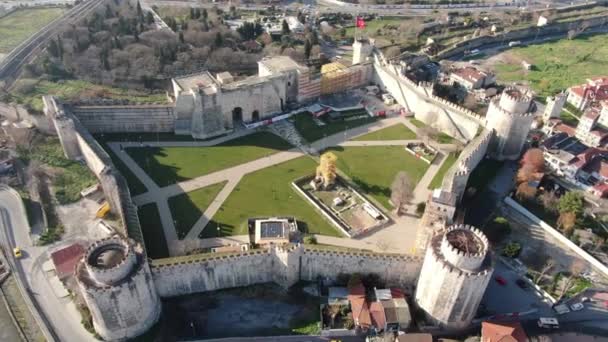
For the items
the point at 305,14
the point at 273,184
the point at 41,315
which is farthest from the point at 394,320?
the point at 305,14

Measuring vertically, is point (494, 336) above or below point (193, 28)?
below

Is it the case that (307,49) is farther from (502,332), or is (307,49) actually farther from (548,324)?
(502,332)

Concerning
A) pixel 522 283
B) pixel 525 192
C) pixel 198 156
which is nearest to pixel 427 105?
pixel 525 192

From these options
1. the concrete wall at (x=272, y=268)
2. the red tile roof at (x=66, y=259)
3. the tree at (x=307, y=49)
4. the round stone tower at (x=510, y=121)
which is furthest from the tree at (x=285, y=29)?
the red tile roof at (x=66, y=259)

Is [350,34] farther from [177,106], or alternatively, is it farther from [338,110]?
[177,106]

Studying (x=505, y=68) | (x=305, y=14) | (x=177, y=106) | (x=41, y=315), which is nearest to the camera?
(x=41, y=315)

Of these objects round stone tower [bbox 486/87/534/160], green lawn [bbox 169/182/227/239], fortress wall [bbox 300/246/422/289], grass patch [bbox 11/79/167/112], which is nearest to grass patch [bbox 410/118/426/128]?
round stone tower [bbox 486/87/534/160]

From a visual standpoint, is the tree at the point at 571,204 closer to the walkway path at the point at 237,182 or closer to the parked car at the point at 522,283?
the parked car at the point at 522,283
